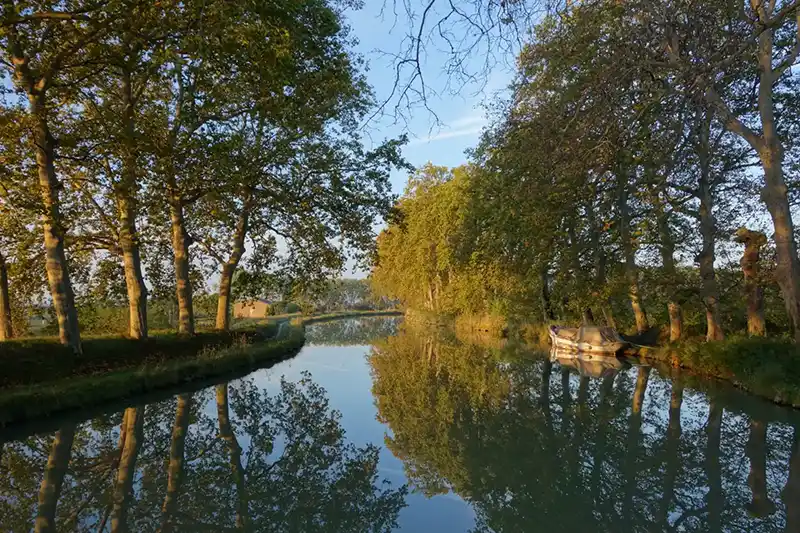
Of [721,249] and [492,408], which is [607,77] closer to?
[492,408]

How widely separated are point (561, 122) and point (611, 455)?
221 inches

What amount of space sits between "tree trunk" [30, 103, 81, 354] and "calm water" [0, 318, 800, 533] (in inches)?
135

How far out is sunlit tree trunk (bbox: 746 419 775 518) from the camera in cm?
617

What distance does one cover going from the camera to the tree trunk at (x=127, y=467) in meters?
5.84

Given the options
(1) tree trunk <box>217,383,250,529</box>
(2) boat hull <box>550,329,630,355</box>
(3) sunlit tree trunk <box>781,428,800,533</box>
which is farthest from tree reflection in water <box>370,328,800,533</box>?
(2) boat hull <box>550,329,630,355</box>

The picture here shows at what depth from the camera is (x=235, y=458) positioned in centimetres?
838

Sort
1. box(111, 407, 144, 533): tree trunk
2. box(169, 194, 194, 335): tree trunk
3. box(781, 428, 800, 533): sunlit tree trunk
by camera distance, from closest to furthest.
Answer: box(781, 428, 800, 533): sunlit tree trunk
box(111, 407, 144, 533): tree trunk
box(169, 194, 194, 335): tree trunk

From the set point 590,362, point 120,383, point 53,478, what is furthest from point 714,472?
point 590,362

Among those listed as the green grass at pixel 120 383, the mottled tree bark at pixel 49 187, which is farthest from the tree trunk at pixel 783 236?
the mottled tree bark at pixel 49 187

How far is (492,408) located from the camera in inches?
476

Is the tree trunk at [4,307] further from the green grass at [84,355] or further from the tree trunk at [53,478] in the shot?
the tree trunk at [53,478]

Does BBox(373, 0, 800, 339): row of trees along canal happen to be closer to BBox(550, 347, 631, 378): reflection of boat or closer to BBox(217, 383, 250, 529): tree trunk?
BBox(550, 347, 631, 378): reflection of boat

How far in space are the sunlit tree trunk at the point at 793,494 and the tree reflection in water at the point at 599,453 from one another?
0.02 m

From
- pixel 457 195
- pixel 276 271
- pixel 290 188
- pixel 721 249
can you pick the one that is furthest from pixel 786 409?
pixel 457 195
